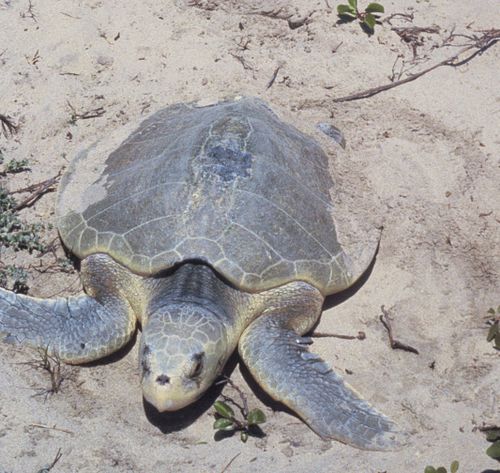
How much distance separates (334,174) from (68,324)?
160 cm

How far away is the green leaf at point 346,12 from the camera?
4.79m

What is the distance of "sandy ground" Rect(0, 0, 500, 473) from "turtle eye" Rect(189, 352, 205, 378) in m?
0.26

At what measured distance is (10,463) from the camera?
269cm

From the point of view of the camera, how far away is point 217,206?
325 centimetres

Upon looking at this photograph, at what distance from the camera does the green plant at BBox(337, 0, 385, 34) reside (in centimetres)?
475

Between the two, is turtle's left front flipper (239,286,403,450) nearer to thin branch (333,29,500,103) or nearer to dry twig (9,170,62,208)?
dry twig (9,170,62,208)

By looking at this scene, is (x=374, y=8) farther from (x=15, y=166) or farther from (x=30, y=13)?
(x=15, y=166)

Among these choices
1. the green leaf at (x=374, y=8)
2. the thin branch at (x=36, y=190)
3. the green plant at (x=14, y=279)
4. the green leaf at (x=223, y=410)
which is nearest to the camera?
the green leaf at (x=223, y=410)

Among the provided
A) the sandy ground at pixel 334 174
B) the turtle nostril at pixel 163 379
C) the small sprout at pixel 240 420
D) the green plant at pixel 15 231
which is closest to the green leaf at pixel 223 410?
the small sprout at pixel 240 420

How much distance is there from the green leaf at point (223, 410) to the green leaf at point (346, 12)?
2.93 m

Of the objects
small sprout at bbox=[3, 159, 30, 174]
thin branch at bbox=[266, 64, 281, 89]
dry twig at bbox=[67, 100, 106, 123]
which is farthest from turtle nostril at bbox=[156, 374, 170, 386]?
thin branch at bbox=[266, 64, 281, 89]

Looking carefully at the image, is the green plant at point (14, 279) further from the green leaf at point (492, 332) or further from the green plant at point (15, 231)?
the green leaf at point (492, 332)

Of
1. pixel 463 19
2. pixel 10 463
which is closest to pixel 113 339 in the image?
pixel 10 463

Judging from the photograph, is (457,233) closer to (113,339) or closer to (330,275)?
(330,275)
